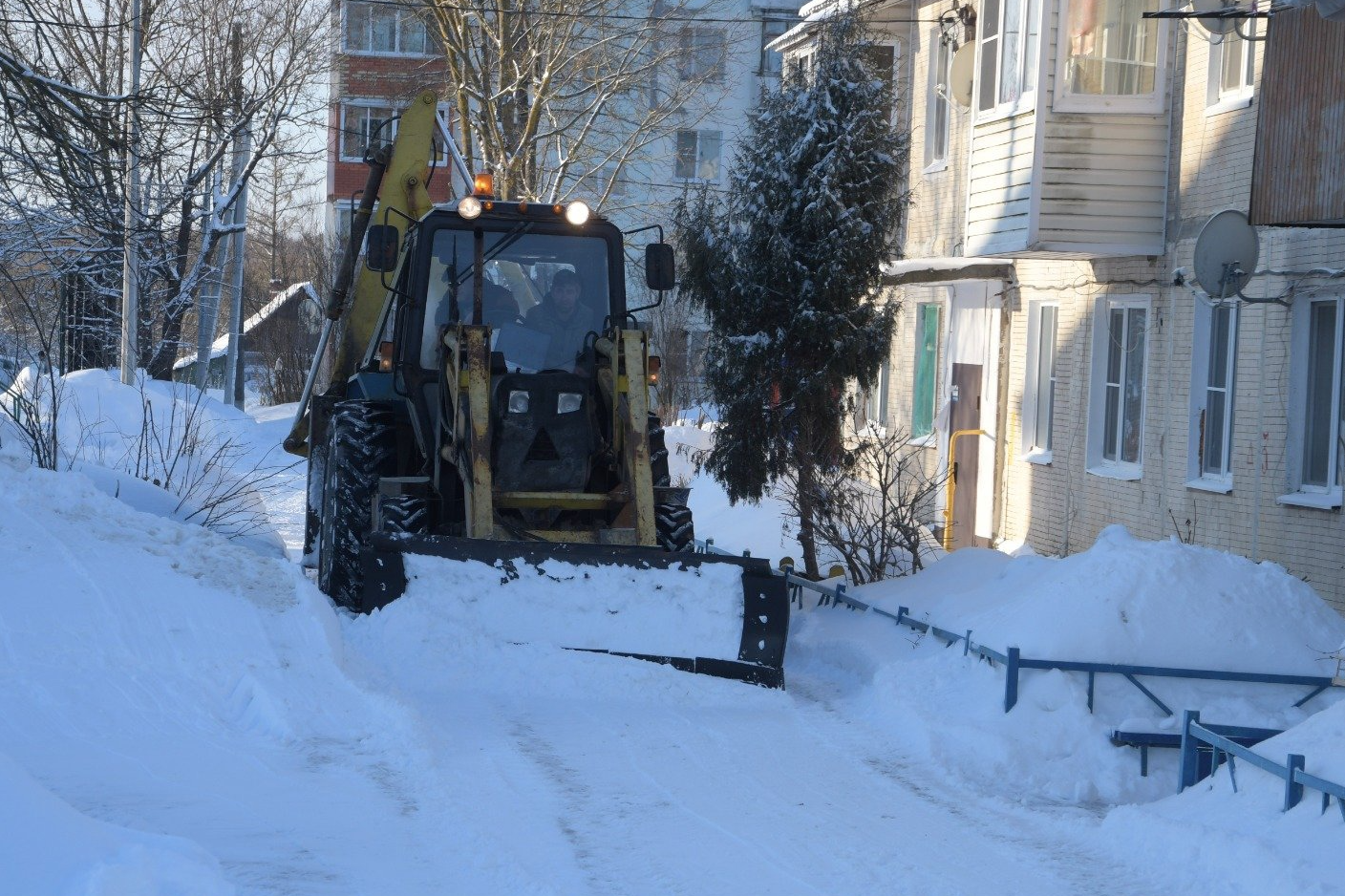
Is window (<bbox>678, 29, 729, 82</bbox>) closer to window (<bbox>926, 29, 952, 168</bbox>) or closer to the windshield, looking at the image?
window (<bbox>926, 29, 952, 168</bbox>)

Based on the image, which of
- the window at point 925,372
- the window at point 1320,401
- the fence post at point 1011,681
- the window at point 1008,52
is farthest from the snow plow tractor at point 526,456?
the window at point 925,372

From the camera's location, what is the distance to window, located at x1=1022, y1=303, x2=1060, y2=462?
51.9 feet

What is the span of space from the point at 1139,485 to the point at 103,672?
31.2 ft

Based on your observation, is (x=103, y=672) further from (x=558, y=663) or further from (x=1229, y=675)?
(x=1229, y=675)

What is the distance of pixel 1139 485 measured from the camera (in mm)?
13438

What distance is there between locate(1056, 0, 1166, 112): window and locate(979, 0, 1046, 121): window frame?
0.24 meters

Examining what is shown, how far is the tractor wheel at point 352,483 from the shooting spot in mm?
9305

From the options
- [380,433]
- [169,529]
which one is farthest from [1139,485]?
[169,529]

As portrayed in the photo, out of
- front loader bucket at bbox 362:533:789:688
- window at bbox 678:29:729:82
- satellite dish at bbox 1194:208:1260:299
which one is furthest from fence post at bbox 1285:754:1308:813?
window at bbox 678:29:729:82

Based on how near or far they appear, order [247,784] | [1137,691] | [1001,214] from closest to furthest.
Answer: [247,784] → [1137,691] → [1001,214]

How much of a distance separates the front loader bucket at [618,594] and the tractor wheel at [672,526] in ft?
3.55

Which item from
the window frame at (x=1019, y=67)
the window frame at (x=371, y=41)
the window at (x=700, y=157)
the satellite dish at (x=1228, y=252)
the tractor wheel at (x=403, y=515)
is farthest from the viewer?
the window at (x=700, y=157)

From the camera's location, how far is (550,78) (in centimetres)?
2622

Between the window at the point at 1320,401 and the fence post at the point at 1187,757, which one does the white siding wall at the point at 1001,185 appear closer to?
the window at the point at 1320,401
